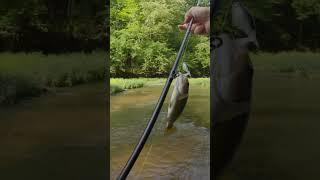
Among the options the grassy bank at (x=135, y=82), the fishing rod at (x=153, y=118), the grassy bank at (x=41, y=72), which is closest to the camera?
the grassy bank at (x=41, y=72)

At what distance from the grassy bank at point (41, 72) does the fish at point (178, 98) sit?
28.7 inches

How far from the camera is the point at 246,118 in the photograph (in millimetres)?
4488

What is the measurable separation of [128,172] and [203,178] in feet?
2.35

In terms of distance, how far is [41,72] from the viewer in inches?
173

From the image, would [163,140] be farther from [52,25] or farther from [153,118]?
[52,25]

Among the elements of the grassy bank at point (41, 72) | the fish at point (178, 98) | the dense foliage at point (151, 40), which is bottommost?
the fish at point (178, 98)

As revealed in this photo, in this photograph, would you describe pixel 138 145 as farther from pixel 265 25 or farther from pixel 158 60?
pixel 265 25

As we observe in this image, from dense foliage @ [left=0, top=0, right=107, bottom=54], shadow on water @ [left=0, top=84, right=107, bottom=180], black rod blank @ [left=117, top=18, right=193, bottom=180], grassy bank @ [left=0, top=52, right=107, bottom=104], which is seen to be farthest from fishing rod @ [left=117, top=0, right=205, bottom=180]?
dense foliage @ [left=0, top=0, right=107, bottom=54]

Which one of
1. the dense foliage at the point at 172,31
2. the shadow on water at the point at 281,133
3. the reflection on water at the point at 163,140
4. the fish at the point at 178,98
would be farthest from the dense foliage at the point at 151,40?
the shadow on water at the point at 281,133

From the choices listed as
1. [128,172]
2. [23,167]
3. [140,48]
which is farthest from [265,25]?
[23,167]

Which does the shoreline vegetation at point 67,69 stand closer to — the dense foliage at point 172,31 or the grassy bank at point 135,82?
the grassy bank at point 135,82

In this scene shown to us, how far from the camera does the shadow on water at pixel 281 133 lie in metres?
4.45

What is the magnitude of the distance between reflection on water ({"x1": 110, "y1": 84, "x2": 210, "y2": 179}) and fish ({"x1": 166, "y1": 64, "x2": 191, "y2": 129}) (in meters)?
0.05

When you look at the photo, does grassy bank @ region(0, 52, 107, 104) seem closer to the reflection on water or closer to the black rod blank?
the reflection on water
